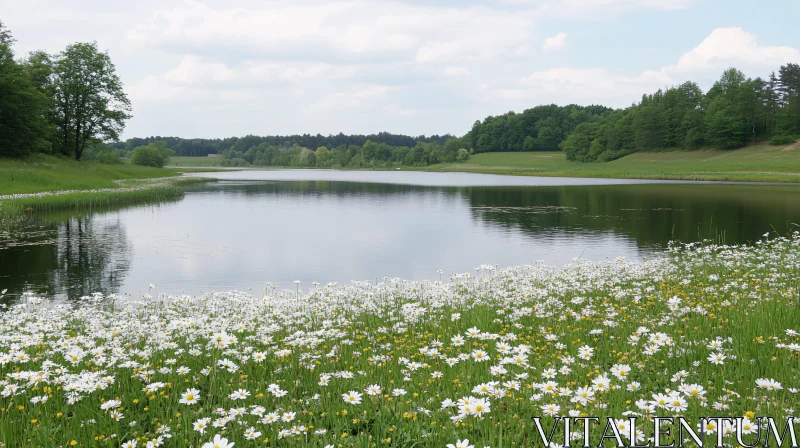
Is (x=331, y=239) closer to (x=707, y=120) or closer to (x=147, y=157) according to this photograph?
(x=147, y=157)

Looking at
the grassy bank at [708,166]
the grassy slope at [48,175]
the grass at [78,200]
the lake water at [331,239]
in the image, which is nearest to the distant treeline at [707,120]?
the grassy bank at [708,166]

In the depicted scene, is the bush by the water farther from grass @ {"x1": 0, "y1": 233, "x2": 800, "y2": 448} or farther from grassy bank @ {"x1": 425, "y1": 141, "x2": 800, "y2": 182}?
grass @ {"x1": 0, "y1": 233, "x2": 800, "y2": 448}

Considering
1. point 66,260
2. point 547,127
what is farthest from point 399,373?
point 547,127

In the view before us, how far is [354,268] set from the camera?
20.8m

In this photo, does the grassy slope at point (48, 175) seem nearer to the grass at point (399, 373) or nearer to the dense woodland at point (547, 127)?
the dense woodland at point (547, 127)

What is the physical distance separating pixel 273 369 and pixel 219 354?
994mm

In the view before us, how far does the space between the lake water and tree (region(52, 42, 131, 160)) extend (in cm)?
3460

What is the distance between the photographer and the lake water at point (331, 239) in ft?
63.2

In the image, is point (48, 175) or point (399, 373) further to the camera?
point (48, 175)

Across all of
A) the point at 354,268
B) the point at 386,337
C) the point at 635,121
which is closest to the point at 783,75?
the point at 635,121

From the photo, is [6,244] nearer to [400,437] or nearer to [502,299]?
[502,299]

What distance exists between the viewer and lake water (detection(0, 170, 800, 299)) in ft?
63.2

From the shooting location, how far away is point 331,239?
28.2 metres

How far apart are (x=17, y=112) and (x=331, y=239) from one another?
43.0m
